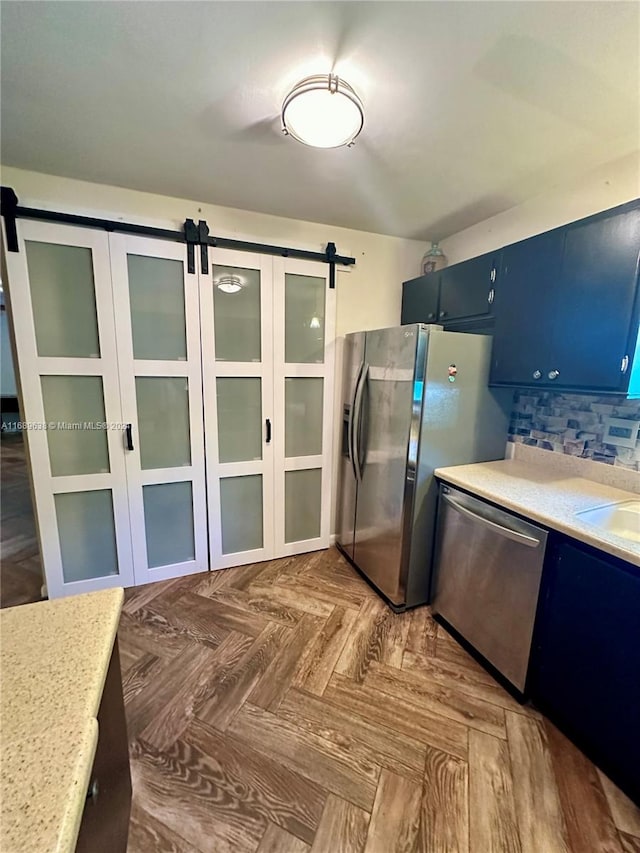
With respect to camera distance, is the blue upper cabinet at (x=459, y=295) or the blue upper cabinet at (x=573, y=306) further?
the blue upper cabinet at (x=459, y=295)

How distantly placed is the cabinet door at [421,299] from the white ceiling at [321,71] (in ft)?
1.93

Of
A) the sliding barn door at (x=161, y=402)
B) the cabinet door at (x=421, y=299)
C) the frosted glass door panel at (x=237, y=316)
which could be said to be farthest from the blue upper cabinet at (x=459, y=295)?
the sliding barn door at (x=161, y=402)

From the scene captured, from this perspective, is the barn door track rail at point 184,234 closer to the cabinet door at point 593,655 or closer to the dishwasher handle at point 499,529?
the dishwasher handle at point 499,529

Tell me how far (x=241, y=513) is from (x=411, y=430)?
1.47 meters

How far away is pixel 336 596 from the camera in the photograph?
237 centimetres

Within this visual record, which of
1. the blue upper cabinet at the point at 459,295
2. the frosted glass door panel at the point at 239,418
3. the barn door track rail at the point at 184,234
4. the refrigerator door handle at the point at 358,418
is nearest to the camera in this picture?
the barn door track rail at the point at 184,234

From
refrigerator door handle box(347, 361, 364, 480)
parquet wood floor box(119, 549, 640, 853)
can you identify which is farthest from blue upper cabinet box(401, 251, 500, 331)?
parquet wood floor box(119, 549, 640, 853)

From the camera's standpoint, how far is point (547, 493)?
1.74 metres

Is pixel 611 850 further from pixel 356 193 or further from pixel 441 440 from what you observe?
pixel 356 193

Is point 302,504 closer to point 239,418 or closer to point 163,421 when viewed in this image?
point 239,418

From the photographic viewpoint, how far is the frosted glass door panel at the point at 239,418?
2518 mm

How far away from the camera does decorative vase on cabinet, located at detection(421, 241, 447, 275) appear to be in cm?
274

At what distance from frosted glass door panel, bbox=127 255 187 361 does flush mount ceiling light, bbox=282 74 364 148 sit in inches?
49.0

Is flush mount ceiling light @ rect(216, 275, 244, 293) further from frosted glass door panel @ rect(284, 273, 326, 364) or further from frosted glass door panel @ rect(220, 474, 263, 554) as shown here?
frosted glass door panel @ rect(220, 474, 263, 554)
